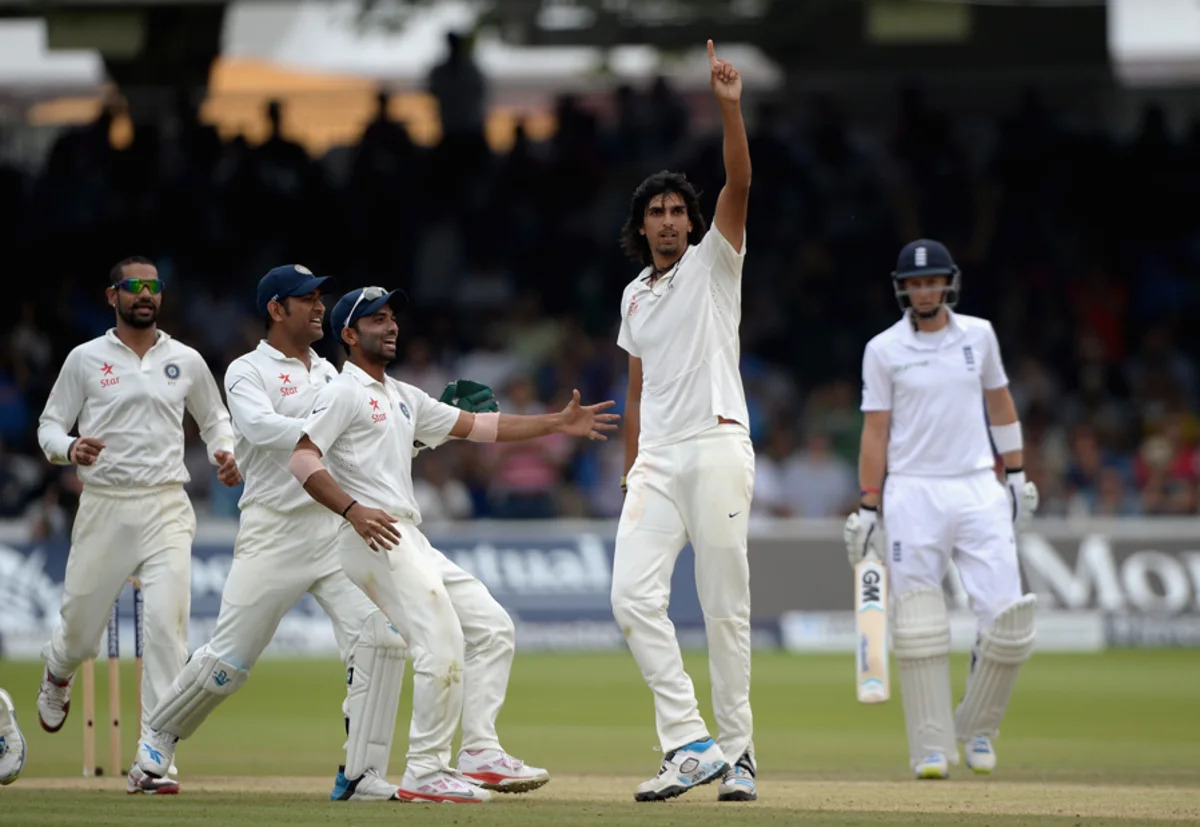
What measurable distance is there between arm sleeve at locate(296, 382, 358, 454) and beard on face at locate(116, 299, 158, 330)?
1.99m

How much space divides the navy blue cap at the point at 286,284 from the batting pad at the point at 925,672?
10.3 ft

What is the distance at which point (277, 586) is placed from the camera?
823 cm

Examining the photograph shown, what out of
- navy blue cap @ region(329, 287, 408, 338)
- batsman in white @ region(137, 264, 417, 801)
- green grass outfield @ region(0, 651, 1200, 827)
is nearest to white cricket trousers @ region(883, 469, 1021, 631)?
green grass outfield @ region(0, 651, 1200, 827)

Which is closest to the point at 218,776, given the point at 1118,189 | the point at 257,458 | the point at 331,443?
the point at 257,458

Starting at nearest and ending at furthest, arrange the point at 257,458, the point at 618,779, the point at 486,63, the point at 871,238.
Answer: the point at 257,458, the point at 618,779, the point at 871,238, the point at 486,63

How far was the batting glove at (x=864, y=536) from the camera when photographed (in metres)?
9.35

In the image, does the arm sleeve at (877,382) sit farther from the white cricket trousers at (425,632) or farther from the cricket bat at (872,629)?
the white cricket trousers at (425,632)

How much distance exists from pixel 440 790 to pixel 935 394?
3.21 meters

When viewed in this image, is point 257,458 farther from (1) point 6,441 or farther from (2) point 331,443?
(1) point 6,441

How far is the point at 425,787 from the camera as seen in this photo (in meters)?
7.55

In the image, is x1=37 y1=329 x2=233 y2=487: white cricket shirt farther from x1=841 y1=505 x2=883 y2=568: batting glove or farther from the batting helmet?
the batting helmet

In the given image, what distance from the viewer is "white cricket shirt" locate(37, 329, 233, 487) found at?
30.7 ft

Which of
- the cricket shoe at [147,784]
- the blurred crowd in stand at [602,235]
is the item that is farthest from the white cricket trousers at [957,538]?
the blurred crowd in stand at [602,235]

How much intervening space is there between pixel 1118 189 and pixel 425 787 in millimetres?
15167
